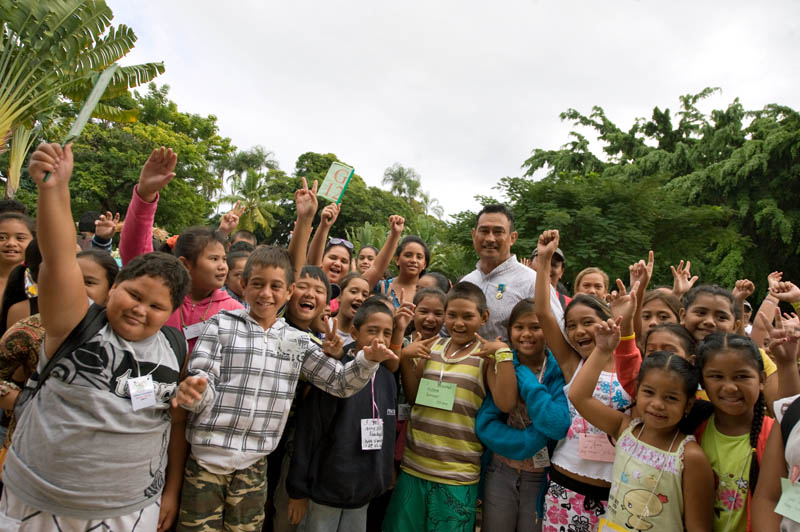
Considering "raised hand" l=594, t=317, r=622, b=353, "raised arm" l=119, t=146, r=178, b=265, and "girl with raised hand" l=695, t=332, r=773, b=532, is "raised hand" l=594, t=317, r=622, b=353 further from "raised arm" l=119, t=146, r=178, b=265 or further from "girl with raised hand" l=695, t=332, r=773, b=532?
"raised arm" l=119, t=146, r=178, b=265

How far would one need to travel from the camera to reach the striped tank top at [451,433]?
2604mm

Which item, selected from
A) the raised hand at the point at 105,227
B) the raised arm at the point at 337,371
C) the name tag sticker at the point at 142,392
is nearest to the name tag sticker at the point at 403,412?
the raised arm at the point at 337,371

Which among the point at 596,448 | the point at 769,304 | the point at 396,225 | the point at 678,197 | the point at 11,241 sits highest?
the point at 678,197

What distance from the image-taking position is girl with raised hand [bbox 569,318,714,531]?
78.4 inches

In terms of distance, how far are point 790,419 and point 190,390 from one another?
226 cm

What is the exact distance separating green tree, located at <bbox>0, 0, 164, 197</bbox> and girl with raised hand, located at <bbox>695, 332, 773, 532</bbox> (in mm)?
10503

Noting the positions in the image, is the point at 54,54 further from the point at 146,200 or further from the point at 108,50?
the point at 146,200

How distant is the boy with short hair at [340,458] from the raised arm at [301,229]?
2.38 ft

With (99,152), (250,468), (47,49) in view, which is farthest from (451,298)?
(99,152)

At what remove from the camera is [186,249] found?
2.74 m

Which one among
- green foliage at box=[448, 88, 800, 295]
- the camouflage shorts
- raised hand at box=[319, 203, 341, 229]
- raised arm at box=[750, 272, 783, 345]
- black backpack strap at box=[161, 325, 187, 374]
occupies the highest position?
green foliage at box=[448, 88, 800, 295]

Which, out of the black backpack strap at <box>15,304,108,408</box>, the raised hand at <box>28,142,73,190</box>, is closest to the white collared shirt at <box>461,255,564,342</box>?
the black backpack strap at <box>15,304,108,408</box>

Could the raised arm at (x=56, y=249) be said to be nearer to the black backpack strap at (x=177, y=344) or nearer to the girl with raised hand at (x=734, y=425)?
the black backpack strap at (x=177, y=344)

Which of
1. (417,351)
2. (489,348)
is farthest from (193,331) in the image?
(489,348)
